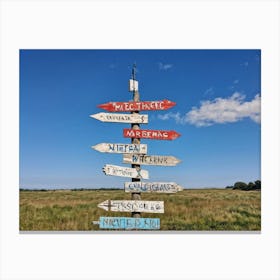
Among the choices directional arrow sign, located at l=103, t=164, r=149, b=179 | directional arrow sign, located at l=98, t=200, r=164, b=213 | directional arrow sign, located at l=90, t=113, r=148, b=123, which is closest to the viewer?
directional arrow sign, located at l=103, t=164, r=149, b=179

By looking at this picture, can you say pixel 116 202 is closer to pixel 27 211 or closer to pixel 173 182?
pixel 173 182

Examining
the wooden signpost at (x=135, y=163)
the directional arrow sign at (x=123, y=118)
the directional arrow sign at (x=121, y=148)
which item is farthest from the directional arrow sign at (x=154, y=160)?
the directional arrow sign at (x=123, y=118)

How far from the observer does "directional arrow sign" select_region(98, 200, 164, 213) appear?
9.61 m

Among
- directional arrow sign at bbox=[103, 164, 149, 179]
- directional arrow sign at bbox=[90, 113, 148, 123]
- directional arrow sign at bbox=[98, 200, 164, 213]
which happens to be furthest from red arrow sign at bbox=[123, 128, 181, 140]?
directional arrow sign at bbox=[98, 200, 164, 213]

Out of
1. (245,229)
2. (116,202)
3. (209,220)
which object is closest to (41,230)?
(116,202)

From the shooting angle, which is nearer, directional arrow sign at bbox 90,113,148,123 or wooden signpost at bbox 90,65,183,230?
wooden signpost at bbox 90,65,183,230

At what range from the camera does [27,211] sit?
39.7ft

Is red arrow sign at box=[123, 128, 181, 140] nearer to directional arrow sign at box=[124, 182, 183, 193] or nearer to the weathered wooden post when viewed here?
the weathered wooden post

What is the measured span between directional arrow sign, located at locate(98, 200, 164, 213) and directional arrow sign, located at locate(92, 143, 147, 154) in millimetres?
1175

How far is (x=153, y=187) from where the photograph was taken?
960 cm

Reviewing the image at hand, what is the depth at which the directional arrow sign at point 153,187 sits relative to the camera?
9.55 metres

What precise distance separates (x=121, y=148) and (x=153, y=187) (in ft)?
3.89

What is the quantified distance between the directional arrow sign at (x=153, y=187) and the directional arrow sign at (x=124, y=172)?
7.5 inches

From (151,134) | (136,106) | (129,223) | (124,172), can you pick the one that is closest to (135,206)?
(129,223)
